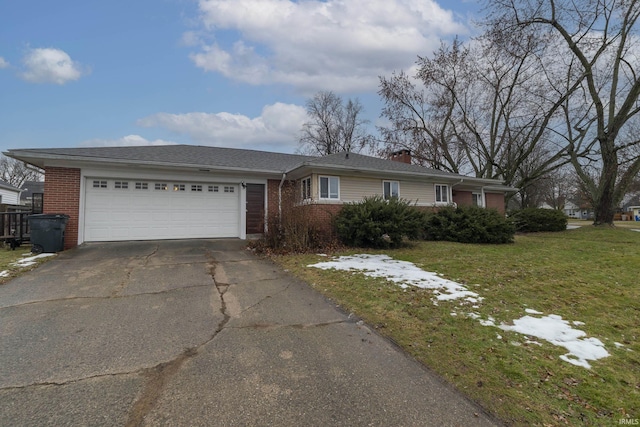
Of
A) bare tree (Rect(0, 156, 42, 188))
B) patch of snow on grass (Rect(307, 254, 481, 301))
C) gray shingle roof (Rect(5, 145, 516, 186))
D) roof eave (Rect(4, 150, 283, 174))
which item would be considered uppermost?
bare tree (Rect(0, 156, 42, 188))

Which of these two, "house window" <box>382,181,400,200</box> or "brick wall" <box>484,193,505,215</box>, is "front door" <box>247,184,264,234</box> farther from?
"brick wall" <box>484,193,505,215</box>

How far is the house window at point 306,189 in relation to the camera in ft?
37.4

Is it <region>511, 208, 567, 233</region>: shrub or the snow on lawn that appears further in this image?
<region>511, 208, 567, 233</region>: shrub

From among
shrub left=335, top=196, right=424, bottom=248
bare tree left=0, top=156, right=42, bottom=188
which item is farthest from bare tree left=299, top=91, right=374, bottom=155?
bare tree left=0, top=156, right=42, bottom=188

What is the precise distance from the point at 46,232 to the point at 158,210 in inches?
114

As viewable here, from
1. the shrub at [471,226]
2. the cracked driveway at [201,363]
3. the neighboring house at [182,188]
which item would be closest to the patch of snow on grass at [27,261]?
the neighboring house at [182,188]

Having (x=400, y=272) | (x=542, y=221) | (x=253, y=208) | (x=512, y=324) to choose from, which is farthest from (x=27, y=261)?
(x=542, y=221)

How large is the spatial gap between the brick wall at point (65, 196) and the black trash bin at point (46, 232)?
70 cm

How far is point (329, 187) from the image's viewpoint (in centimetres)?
1119

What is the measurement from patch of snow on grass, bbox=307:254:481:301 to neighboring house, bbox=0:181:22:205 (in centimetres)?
2363

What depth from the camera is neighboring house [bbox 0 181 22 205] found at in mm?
20112

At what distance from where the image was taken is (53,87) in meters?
12.9

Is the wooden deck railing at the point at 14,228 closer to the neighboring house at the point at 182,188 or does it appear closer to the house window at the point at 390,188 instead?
the neighboring house at the point at 182,188

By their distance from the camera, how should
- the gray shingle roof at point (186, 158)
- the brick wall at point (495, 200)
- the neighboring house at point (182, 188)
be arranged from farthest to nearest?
the brick wall at point (495, 200) → the neighboring house at point (182, 188) → the gray shingle roof at point (186, 158)
